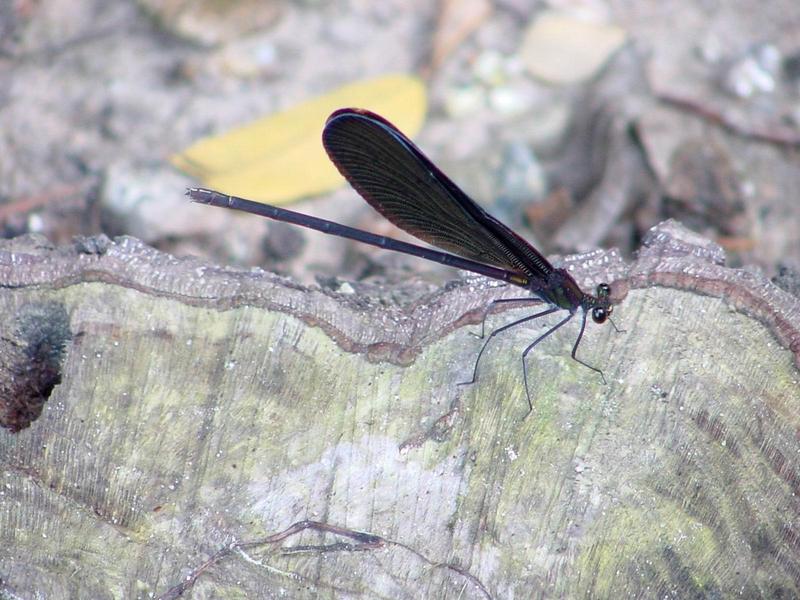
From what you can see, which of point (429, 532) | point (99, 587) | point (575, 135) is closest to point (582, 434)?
point (429, 532)

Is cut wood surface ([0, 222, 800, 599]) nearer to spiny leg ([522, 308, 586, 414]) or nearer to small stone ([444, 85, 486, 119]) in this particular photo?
spiny leg ([522, 308, 586, 414])

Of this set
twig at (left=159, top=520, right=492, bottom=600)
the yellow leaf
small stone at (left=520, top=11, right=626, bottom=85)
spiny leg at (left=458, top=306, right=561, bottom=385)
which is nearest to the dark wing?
spiny leg at (left=458, top=306, right=561, bottom=385)

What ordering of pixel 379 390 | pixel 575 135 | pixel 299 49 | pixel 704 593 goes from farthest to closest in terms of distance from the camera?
pixel 299 49
pixel 575 135
pixel 379 390
pixel 704 593

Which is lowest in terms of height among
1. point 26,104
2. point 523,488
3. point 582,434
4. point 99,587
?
point 99,587

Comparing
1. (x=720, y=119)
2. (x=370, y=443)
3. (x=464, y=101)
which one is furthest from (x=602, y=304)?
(x=464, y=101)

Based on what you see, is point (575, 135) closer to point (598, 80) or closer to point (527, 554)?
point (598, 80)

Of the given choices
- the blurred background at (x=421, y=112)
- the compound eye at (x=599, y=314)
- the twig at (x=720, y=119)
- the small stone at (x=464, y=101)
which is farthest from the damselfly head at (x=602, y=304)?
the small stone at (x=464, y=101)
